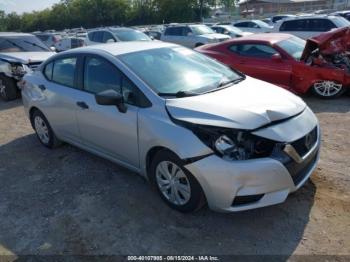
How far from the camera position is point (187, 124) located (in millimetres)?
3182

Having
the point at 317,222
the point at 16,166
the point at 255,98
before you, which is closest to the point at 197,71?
the point at 255,98

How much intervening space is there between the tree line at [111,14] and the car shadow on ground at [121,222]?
2169 inches

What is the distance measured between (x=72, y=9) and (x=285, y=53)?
7670cm

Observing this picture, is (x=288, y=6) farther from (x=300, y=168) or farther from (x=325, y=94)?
(x=300, y=168)

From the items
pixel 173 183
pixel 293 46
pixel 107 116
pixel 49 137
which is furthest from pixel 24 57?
pixel 173 183

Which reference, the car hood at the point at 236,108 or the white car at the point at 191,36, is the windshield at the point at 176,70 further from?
the white car at the point at 191,36

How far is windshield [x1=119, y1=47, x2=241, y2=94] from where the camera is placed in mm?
3723

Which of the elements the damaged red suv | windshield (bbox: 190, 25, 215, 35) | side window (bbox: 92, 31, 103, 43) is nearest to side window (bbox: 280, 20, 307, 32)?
windshield (bbox: 190, 25, 215, 35)

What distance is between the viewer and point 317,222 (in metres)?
3.25

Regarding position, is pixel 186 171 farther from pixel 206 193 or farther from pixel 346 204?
pixel 346 204

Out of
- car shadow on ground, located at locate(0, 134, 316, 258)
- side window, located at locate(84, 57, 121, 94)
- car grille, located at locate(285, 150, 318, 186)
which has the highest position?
side window, located at locate(84, 57, 121, 94)

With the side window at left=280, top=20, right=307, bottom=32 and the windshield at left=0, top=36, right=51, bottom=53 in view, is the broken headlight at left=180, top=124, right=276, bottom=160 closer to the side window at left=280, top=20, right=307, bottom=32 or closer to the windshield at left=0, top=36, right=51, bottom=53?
the windshield at left=0, top=36, right=51, bottom=53

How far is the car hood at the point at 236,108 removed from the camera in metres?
3.09

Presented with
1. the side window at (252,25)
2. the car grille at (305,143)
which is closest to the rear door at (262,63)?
the car grille at (305,143)
